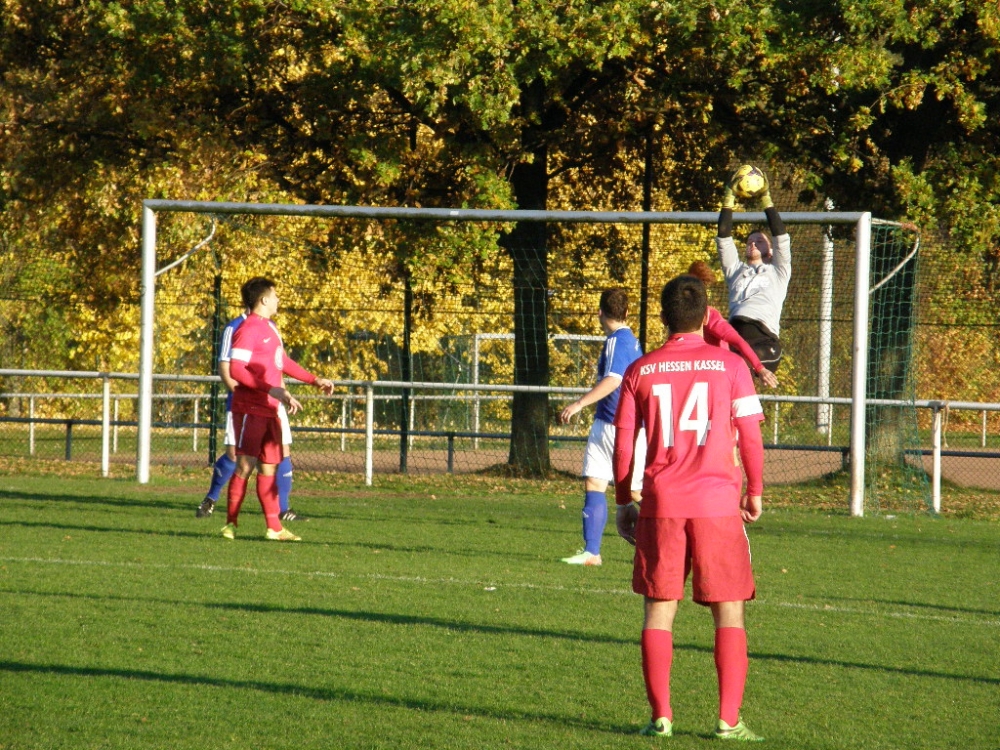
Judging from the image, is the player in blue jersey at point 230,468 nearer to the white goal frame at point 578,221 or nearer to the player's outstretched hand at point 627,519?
the white goal frame at point 578,221

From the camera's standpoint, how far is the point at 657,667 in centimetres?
456

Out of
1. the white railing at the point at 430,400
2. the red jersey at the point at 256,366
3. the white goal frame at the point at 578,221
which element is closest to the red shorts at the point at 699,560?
the red jersey at the point at 256,366

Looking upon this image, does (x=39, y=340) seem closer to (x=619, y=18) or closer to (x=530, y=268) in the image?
(x=530, y=268)

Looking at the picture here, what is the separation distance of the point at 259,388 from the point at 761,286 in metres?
3.88

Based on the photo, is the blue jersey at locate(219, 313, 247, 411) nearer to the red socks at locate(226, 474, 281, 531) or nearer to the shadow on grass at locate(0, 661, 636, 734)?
the red socks at locate(226, 474, 281, 531)

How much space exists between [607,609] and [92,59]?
13.8 meters

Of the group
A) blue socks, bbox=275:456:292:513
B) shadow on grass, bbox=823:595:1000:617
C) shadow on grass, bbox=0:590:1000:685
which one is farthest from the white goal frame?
shadow on grass, bbox=0:590:1000:685

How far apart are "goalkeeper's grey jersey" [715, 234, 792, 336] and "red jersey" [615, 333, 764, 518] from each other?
152 inches

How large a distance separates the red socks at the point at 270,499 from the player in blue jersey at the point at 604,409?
243 cm

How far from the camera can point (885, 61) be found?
15438mm

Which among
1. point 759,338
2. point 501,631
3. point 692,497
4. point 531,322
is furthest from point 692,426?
point 531,322

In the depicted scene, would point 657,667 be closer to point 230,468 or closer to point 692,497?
point 692,497

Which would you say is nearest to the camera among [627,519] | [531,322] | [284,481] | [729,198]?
[627,519]

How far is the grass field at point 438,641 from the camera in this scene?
15.6ft
